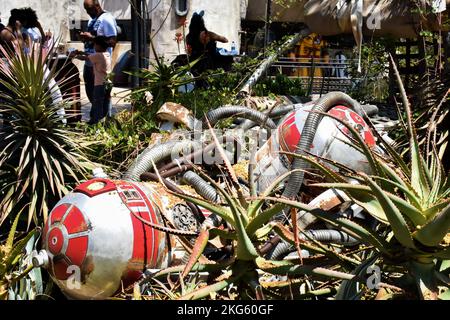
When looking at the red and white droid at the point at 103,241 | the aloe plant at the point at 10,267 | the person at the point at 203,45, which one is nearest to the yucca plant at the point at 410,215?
the red and white droid at the point at 103,241

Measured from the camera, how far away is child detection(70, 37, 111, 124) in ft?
29.9

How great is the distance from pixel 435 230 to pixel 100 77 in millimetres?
6591

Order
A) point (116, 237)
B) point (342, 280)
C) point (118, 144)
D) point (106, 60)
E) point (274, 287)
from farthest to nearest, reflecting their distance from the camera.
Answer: point (106, 60) < point (118, 144) < point (116, 237) < point (274, 287) < point (342, 280)

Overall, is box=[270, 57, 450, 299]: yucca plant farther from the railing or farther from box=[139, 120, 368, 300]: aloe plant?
the railing

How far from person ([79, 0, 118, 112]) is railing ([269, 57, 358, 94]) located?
11.5 ft

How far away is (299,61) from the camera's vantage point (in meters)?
15.6

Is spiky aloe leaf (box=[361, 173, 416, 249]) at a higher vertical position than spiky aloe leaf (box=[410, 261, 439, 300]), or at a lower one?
higher

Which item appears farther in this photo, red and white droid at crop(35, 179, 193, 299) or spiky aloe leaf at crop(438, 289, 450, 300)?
red and white droid at crop(35, 179, 193, 299)

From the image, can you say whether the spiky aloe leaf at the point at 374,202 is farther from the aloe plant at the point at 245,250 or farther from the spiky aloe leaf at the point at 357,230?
the aloe plant at the point at 245,250

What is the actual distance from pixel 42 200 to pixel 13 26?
3.99 meters

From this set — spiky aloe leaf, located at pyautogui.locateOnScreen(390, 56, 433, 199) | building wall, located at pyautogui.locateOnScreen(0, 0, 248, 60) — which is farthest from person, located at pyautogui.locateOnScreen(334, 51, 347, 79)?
spiky aloe leaf, located at pyautogui.locateOnScreen(390, 56, 433, 199)
